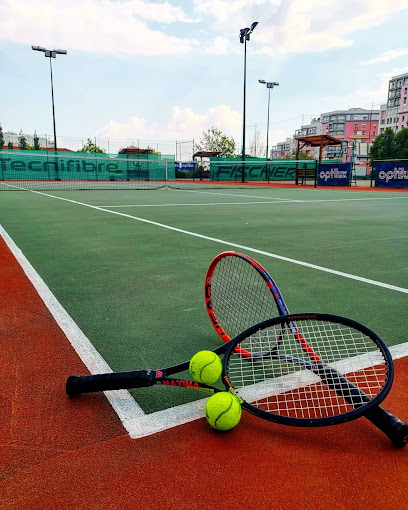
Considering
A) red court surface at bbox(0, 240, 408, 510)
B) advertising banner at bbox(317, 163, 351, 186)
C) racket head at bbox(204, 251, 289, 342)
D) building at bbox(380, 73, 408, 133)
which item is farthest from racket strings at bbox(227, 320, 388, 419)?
building at bbox(380, 73, 408, 133)

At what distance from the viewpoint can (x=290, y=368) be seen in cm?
256

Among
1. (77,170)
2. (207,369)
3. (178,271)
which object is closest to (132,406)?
(207,369)

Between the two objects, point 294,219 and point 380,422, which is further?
point 294,219

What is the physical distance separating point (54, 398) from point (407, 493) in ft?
5.77

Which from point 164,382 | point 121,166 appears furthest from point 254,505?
point 121,166

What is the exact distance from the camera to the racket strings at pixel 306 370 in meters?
2.16

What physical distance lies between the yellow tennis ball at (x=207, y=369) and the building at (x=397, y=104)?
14195cm

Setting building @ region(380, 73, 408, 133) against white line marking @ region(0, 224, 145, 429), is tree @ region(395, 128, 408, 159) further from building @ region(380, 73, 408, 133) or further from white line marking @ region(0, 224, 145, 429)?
white line marking @ region(0, 224, 145, 429)

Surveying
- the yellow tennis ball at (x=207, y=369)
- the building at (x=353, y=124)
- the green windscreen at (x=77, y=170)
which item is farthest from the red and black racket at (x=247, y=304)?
the building at (x=353, y=124)

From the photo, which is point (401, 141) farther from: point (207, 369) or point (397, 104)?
point (207, 369)

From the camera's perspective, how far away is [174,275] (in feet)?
15.8

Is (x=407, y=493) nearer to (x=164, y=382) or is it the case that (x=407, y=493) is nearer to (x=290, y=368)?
(x=290, y=368)

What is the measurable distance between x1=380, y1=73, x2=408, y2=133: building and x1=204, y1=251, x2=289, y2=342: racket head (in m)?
141

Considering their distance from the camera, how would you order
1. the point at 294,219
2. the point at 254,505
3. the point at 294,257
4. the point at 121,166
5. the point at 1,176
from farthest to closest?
1. the point at 121,166
2. the point at 1,176
3. the point at 294,219
4. the point at 294,257
5. the point at 254,505
